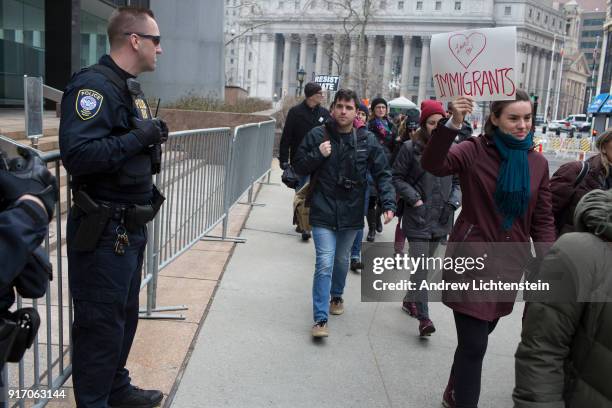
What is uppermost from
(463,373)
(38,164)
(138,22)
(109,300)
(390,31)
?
(390,31)

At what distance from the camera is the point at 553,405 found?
83.0 inches

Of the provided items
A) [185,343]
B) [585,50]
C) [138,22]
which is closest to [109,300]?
[138,22]

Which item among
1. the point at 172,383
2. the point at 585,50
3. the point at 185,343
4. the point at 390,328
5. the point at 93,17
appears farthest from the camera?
the point at 585,50

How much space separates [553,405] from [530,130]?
5.96 ft

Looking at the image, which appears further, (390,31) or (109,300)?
(390,31)

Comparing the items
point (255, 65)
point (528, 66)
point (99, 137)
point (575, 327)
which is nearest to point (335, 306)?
point (99, 137)

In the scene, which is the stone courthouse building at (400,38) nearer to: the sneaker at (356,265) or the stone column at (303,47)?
the stone column at (303,47)

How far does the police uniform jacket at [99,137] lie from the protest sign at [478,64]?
1.80m

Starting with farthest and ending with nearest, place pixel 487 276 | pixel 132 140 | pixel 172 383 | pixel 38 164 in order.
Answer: pixel 172 383
pixel 487 276
pixel 132 140
pixel 38 164

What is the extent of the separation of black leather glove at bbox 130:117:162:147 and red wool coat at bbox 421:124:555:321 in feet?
4.82

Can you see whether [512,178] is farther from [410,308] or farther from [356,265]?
[356,265]

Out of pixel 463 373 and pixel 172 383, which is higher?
pixel 463 373

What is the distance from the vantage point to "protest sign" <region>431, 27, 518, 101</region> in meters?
3.41

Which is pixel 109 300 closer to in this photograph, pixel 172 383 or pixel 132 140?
pixel 132 140
